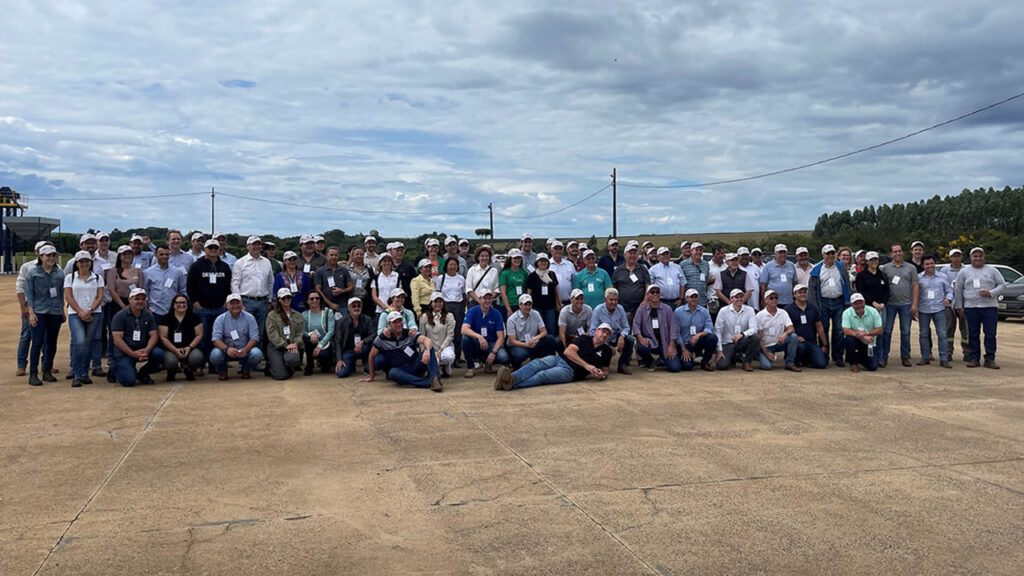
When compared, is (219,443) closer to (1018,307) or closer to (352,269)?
(352,269)

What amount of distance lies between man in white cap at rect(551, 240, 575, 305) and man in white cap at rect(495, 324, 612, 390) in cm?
168

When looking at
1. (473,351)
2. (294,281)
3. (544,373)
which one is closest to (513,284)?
(473,351)

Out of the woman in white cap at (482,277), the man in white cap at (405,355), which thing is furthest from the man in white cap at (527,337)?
the man in white cap at (405,355)

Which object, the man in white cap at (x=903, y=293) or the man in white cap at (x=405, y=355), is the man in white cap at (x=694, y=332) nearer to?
the man in white cap at (x=903, y=293)

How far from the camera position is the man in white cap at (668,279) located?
11.4 meters

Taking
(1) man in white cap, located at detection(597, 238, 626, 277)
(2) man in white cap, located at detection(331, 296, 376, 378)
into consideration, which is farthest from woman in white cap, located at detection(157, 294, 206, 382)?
(1) man in white cap, located at detection(597, 238, 626, 277)

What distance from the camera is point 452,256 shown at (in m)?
11.1

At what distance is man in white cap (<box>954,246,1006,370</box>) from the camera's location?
36.6 ft

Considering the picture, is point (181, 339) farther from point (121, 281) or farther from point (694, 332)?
point (694, 332)

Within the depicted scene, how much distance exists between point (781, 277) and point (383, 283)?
6.17m

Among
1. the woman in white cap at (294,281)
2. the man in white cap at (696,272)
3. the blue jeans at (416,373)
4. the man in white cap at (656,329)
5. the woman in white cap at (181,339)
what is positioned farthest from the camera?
the man in white cap at (696,272)

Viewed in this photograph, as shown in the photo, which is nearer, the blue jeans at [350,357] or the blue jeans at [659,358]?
the blue jeans at [350,357]

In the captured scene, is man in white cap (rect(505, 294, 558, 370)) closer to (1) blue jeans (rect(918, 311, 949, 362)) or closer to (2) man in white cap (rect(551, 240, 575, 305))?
(2) man in white cap (rect(551, 240, 575, 305))

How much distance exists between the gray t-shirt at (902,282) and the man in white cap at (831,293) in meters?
0.66
